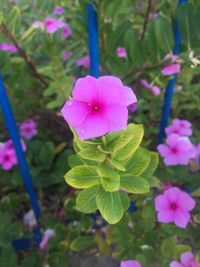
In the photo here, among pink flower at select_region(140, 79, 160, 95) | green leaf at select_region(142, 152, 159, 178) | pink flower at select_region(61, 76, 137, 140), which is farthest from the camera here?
pink flower at select_region(140, 79, 160, 95)

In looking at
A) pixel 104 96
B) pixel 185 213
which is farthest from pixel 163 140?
pixel 104 96

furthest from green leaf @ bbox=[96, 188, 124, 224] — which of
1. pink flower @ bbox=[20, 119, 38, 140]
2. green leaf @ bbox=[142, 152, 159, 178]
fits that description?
pink flower @ bbox=[20, 119, 38, 140]

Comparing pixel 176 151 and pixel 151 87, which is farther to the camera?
pixel 151 87

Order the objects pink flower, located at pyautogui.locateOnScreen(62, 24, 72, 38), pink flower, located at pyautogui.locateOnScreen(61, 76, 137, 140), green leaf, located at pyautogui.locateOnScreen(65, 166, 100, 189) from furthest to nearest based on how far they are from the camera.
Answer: pink flower, located at pyautogui.locateOnScreen(62, 24, 72, 38), green leaf, located at pyautogui.locateOnScreen(65, 166, 100, 189), pink flower, located at pyautogui.locateOnScreen(61, 76, 137, 140)

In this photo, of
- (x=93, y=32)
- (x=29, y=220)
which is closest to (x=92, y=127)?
(x=93, y=32)

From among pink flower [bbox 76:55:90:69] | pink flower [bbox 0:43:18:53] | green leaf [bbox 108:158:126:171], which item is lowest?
pink flower [bbox 76:55:90:69]

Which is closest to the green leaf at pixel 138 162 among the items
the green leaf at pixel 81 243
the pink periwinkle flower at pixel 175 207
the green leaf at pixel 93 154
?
the green leaf at pixel 93 154

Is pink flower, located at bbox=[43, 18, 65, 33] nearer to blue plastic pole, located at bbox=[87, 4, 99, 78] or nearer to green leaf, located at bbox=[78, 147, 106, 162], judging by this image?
blue plastic pole, located at bbox=[87, 4, 99, 78]

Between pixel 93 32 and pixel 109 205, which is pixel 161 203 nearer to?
pixel 109 205
